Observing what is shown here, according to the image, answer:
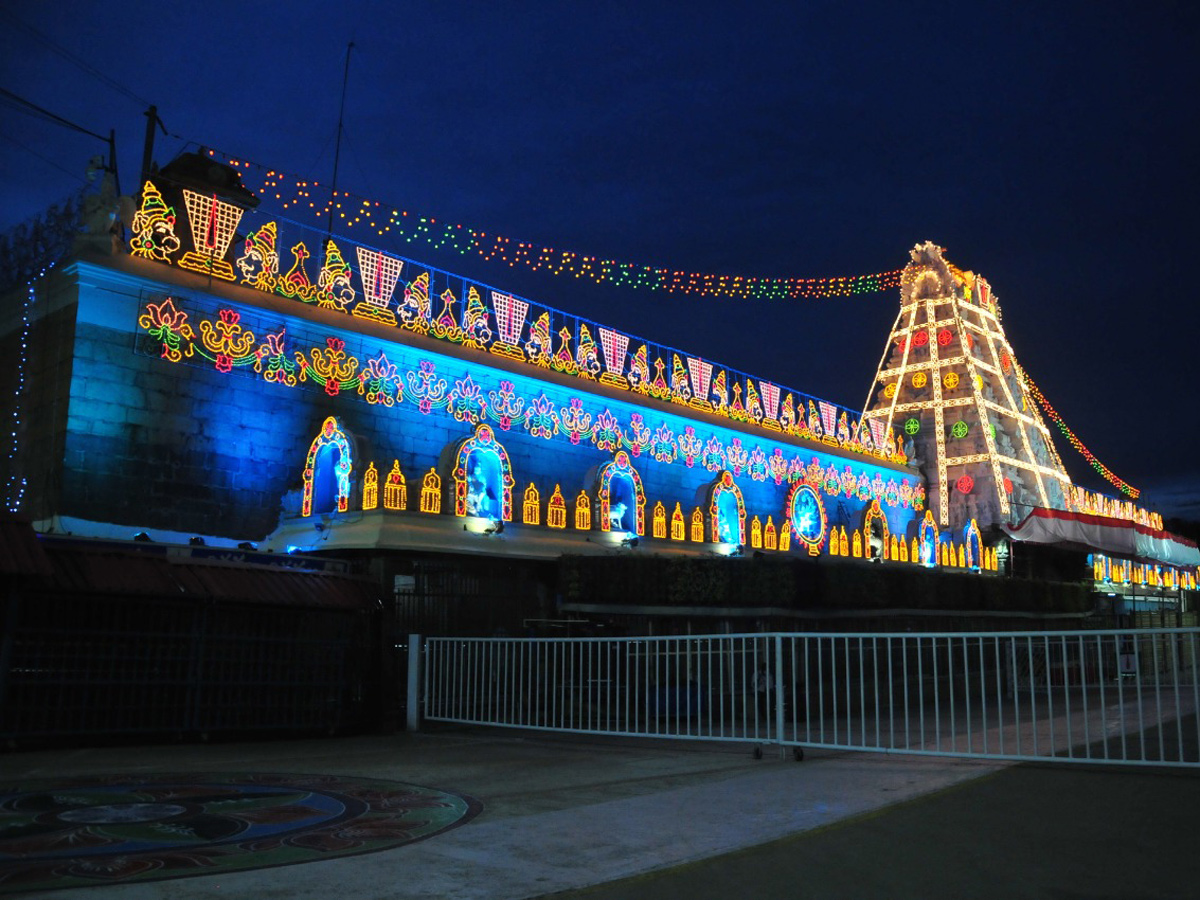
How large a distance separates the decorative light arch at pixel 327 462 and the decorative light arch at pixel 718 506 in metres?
9.75

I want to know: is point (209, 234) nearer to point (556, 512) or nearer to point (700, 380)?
point (556, 512)

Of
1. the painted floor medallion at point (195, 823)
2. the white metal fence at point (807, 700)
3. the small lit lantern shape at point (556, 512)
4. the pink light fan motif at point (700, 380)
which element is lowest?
the painted floor medallion at point (195, 823)

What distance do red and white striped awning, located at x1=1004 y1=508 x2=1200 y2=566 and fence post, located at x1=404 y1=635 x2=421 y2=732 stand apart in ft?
87.6

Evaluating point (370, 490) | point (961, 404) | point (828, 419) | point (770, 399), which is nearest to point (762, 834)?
point (370, 490)

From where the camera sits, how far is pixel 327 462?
59.9 feet

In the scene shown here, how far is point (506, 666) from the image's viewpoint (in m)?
13.5

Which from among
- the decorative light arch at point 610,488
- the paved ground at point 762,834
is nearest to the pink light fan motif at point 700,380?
the decorative light arch at point 610,488

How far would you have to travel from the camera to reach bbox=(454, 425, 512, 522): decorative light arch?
18.1 metres

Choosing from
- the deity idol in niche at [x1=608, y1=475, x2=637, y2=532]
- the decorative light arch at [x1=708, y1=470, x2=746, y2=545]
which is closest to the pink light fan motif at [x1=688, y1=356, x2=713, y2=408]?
the decorative light arch at [x1=708, y1=470, x2=746, y2=545]

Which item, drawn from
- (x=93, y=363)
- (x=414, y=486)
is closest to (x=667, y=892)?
(x=414, y=486)

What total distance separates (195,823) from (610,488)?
16238 millimetres

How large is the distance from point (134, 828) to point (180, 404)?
11.5 m

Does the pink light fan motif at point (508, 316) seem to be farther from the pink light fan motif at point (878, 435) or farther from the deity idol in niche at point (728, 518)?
the pink light fan motif at point (878, 435)

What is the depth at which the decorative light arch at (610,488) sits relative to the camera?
70.8ft
